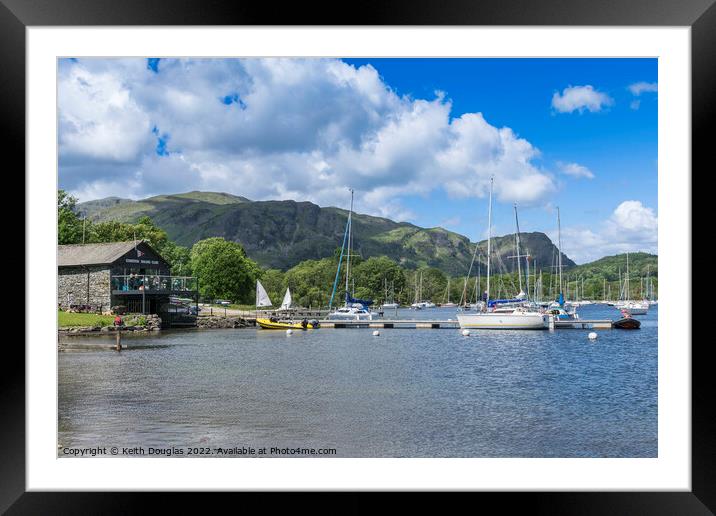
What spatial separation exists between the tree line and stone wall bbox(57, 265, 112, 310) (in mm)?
4244

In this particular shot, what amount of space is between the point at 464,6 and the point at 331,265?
176 feet

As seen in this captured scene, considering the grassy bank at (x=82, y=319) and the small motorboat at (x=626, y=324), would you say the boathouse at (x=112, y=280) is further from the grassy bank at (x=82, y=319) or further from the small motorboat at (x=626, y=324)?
the small motorboat at (x=626, y=324)

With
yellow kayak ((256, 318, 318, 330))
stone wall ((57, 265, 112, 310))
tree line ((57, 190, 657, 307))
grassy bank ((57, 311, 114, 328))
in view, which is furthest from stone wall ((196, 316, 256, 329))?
tree line ((57, 190, 657, 307))

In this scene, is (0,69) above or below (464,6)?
below

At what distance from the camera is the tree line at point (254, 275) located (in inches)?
1405

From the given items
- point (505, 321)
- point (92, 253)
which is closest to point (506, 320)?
point (505, 321)

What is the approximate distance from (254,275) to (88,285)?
1739cm

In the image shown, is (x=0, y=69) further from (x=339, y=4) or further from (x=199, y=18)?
(x=339, y=4)

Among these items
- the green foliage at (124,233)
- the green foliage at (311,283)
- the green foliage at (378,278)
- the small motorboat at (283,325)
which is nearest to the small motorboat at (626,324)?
the small motorboat at (283,325)

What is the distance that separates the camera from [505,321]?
1059 inches

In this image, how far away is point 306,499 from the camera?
A: 4.11 meters

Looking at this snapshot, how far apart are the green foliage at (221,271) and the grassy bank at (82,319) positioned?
44.8ft

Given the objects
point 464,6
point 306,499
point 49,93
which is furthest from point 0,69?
point 306,499

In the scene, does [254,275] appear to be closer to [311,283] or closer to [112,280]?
[311,283]
